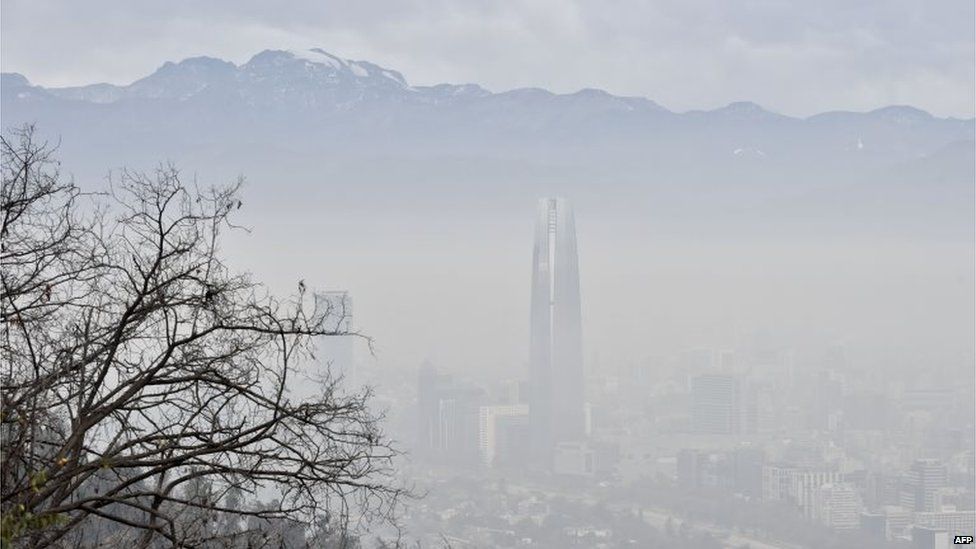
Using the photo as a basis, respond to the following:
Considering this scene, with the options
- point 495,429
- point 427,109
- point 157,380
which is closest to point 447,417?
point 495,429

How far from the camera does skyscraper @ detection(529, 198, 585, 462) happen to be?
89.8 ft

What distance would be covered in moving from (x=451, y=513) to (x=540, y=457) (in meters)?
7.73

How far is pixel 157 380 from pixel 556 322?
29.3 meters

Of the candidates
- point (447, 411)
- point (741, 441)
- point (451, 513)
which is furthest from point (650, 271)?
point (451, 513)

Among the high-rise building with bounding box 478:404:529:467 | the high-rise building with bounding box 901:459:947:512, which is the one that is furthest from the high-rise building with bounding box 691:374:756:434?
the high-rise building with bounding box 901:459:947:512

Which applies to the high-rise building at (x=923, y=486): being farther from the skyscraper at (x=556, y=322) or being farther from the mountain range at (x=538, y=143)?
the mountain range at (x=538, y=143)

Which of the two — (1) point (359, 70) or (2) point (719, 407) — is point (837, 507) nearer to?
(2) point (719, 407)

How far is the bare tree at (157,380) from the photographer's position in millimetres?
2041

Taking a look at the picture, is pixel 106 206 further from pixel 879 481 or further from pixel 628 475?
pixel 628 475

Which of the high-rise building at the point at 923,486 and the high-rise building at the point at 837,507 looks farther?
the high-rise building at the point at 923,486

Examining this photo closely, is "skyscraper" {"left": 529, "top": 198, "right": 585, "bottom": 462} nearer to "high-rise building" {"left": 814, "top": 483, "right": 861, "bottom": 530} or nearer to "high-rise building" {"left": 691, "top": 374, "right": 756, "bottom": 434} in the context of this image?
"high-rise building" {"left": 691, "top": 374, "right": 756, "bottom": 434}

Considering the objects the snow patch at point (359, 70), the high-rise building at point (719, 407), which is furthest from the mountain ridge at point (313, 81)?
the high-rise building at point (719, 407)

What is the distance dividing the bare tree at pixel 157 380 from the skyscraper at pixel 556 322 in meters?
23.9

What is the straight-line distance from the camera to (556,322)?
1233 inches
